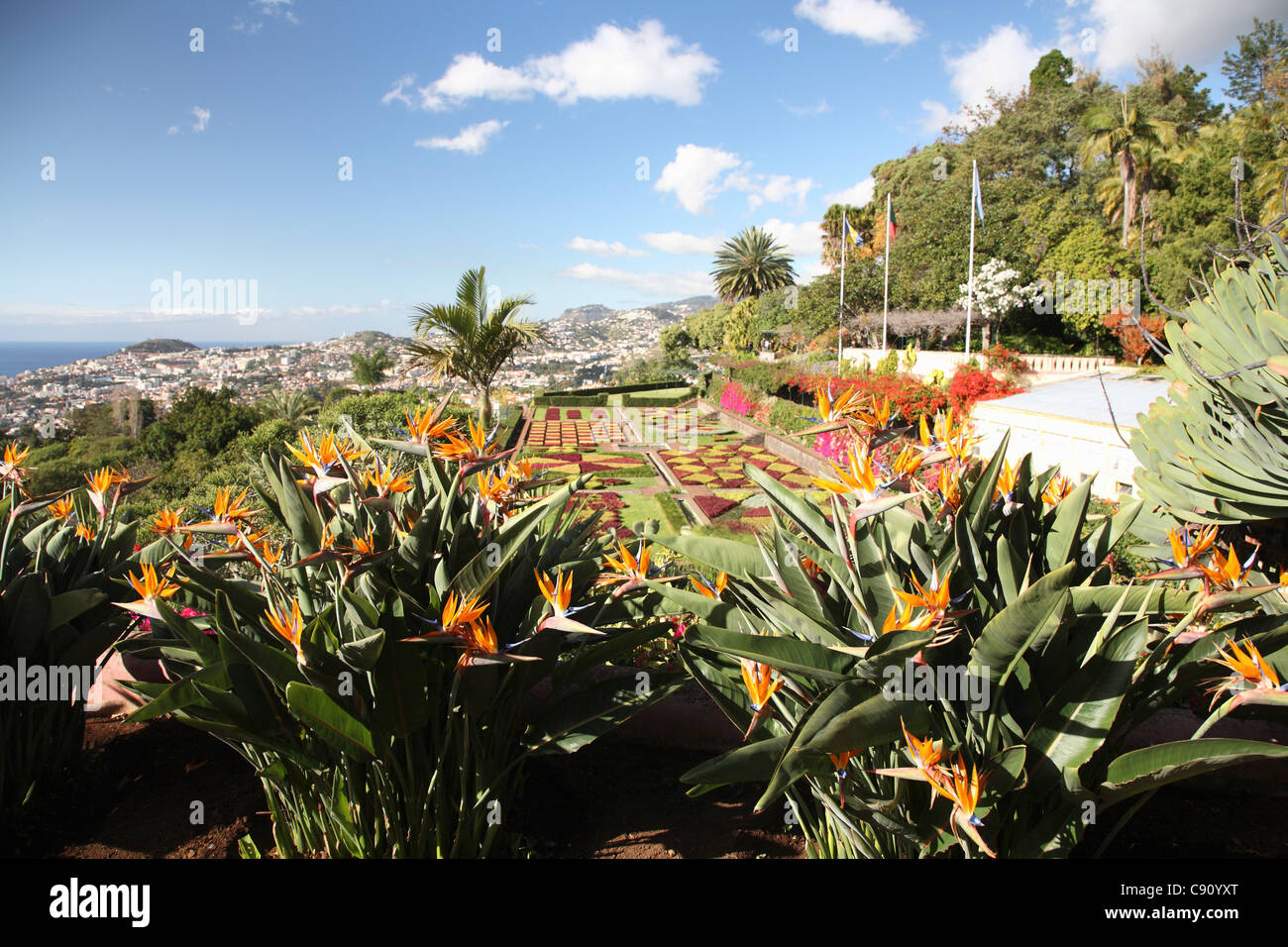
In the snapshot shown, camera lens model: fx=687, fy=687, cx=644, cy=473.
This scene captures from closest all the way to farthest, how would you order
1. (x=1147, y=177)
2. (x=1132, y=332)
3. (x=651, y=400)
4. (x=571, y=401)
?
(x=1132, y=332)
(x=1147, y=177)
(x=651, y=400)
(x=571, y=401)

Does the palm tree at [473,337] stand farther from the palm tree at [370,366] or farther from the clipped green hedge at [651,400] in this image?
Result: the palm tree at [370,366]

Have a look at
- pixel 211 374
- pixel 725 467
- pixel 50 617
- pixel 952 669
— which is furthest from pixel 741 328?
pixel 952 669

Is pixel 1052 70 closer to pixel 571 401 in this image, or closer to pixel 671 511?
pixel 571 401

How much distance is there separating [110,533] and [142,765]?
2.74 feet

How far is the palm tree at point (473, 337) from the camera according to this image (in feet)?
48.1

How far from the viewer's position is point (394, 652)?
1443 mm

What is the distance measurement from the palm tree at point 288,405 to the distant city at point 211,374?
0.98 meters

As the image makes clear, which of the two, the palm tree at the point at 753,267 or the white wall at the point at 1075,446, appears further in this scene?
the palm tree at the point at 753,267

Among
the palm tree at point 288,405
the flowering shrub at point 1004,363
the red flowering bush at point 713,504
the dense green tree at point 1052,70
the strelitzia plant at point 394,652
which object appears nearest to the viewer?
the strelitzia plant at point 394,652

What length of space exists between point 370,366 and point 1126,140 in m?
34.8

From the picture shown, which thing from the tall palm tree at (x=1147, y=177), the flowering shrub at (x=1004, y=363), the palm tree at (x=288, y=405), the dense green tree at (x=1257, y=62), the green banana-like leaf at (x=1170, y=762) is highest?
the dense green tree at (x=1257, y=62)

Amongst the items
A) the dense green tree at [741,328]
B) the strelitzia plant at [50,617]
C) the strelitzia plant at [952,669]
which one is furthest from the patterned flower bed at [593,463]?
the dense green tree at [741,328]

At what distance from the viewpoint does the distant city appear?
71.6 feet

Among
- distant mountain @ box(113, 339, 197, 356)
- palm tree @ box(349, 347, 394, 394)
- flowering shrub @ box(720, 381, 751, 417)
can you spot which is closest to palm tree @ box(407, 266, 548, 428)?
flowering shrub @ box(720, 381, 751, 417)
